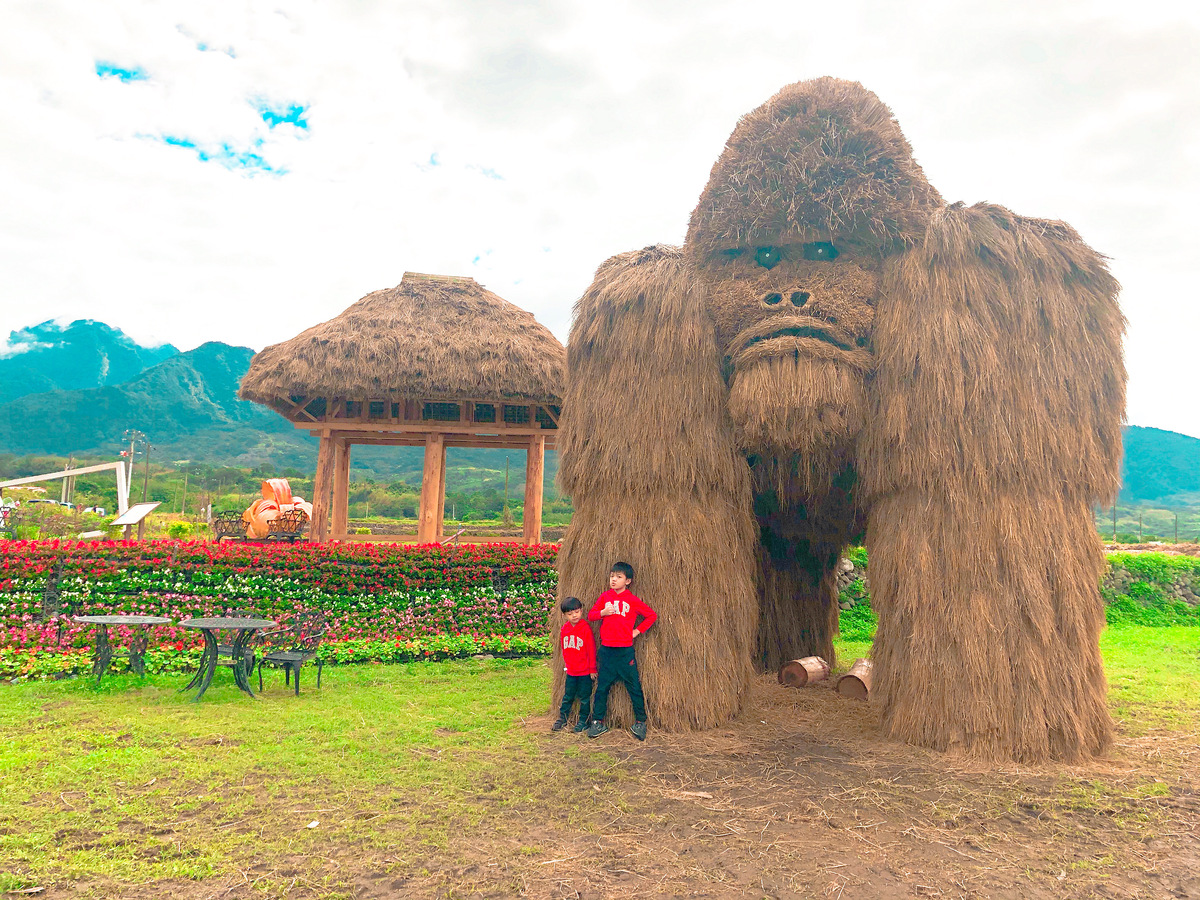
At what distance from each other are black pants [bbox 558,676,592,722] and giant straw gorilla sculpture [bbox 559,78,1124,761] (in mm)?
493

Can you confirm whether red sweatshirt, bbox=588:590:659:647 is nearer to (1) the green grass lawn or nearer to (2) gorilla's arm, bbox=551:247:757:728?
(2) gorilla's arm, bbox=551:247:757:728

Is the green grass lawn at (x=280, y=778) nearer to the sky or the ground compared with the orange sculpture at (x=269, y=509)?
nearer to the ground

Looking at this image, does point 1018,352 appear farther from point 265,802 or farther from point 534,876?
point 265,802

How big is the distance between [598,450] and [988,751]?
10.2 feet

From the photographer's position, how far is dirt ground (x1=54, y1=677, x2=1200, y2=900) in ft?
8.73

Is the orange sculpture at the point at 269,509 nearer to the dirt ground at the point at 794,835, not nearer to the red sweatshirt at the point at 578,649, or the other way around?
A: the red sweatshirt at the point at 578,649

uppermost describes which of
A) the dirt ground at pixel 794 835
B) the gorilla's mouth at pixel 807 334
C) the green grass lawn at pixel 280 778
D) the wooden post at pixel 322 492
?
the gorilla's mouth at pixel 807 334

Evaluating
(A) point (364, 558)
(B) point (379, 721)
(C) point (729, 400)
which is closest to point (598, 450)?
(C) point (729, 400)

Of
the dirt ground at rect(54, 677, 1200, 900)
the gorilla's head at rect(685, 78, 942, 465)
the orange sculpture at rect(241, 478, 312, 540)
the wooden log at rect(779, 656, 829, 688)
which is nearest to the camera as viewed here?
the dirt ground at rect(54, 677, 1200, 900)

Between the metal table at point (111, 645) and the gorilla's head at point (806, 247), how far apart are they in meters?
5.24

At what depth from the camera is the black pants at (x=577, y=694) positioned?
4.78 m

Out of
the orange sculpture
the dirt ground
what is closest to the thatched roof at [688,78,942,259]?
the dirt ground

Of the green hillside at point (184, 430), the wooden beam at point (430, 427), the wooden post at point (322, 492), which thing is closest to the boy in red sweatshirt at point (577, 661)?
the wooden beam at point (430, 427)

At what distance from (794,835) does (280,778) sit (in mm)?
2777
